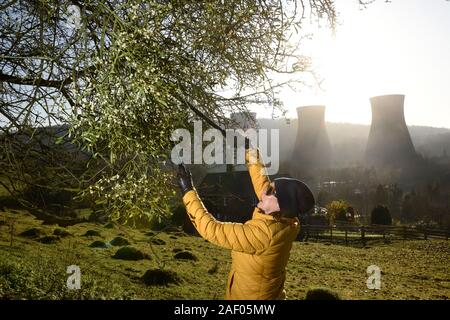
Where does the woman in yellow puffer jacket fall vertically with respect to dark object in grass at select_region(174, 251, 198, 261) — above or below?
above

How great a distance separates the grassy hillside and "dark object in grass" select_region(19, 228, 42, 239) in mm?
69

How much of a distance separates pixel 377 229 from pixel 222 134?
3706 cm

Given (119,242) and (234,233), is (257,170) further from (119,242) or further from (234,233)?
(119,242)

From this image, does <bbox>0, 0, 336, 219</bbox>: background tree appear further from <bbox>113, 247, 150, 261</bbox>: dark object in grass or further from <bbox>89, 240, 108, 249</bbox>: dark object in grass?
<bbox>89, 240, 108, 249</bbox>: dark object in grass

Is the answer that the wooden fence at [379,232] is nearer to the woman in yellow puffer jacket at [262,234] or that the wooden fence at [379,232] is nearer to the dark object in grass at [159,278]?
the dark object in grass at [159,278]

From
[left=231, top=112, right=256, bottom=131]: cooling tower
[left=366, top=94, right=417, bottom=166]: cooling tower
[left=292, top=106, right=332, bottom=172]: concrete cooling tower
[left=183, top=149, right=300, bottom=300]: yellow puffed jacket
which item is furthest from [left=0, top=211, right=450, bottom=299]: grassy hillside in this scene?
[left=292, top=106, right=332, bottom=172]: concrete cooling tower

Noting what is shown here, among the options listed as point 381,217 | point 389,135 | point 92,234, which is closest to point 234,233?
point 92,234

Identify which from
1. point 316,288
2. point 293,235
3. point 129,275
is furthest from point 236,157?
point 129,275

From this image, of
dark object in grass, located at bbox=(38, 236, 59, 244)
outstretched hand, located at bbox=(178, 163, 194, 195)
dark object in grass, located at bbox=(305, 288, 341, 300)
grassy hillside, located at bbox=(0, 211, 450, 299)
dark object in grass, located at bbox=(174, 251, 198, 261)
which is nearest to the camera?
outstretched hand, located at bbox=(178, 163, 194, 195)

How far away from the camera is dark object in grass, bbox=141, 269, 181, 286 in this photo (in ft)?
51.8

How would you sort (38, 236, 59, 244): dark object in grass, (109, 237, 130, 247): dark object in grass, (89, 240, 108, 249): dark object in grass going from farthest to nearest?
(109, 237, 130, 247): dark object in grass
(89, 240, 108, 249): dark object in grass
(38, 236, 59, 244): dark object in grass

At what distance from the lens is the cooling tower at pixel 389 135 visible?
137 m

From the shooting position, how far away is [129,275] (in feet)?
55.7
